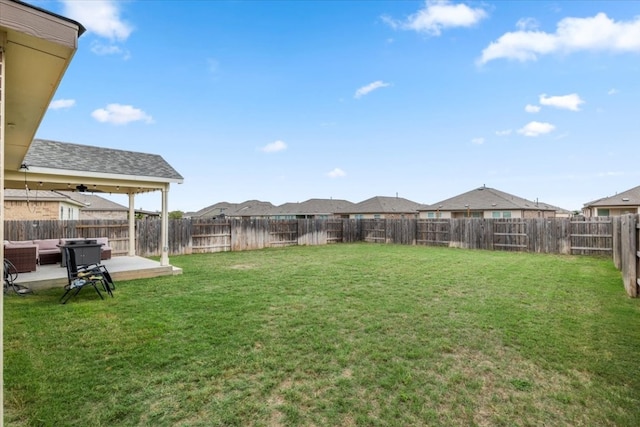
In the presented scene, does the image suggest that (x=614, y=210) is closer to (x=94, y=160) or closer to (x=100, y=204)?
(x=94, y=160)

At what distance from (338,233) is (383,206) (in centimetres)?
1663

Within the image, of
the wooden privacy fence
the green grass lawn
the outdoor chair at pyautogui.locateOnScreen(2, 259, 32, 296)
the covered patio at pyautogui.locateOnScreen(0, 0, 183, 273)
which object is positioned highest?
the covered patio at pyautogui.locateOnScreen(0, 0, 183, 273)

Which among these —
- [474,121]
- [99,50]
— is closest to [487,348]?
[99,50]

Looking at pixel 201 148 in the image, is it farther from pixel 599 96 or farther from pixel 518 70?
pixel 599 96

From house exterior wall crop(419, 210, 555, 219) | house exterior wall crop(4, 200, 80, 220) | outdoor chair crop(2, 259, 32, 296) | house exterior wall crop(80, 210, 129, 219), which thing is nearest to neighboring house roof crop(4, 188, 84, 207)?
house exterior wall crop(4, 200, 80, 220)

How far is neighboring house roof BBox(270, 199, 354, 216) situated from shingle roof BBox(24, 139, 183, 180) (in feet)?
105

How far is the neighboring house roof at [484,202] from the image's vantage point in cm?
2628

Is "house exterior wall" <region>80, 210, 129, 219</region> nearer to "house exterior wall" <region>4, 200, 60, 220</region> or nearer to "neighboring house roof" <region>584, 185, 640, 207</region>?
"house exterior wall" <region>4, 200, 60, 220</region>

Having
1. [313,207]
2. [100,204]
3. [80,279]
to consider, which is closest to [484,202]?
[313,207]

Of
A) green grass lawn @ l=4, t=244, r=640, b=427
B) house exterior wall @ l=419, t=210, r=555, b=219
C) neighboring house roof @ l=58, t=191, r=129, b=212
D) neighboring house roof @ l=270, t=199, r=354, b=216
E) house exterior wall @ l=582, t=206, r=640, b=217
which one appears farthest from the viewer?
neighboring house roof @ l=270, t=199, r=354, b=216

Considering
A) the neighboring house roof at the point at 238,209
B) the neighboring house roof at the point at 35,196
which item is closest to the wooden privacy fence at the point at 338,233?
the neighboring house roof at the point at 35,196

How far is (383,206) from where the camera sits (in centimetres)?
3584

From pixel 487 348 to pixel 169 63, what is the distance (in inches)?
643

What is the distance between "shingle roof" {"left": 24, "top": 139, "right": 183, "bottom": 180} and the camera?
7914 millimetres
